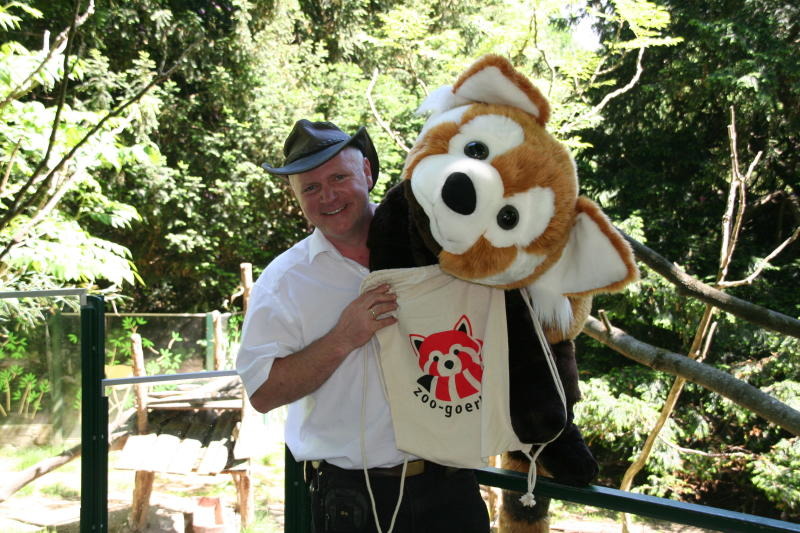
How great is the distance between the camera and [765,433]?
6211mm

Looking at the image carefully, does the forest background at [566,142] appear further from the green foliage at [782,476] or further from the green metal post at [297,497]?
the green metal post at [297,497]

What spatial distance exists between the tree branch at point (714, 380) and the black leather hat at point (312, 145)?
780 mm

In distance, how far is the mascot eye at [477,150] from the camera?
1.10 meters

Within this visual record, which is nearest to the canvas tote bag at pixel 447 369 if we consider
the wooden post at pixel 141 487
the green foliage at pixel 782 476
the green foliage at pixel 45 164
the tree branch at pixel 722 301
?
the tree branch at pixel 722 301

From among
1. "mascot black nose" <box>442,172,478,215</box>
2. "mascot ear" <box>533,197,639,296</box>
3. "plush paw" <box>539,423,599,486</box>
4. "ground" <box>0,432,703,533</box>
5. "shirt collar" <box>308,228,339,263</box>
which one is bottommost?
"ground" <box>0,432,703,533</box>

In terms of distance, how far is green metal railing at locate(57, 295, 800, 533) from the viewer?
103 centimetres

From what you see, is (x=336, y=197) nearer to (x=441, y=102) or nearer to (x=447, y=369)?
(x=441, y=102)

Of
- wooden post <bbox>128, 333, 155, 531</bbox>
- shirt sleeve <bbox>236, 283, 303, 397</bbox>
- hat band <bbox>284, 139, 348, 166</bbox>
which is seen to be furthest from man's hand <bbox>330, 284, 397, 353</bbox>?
wooden post <bbox>128, 333, 155, 531</bbox>

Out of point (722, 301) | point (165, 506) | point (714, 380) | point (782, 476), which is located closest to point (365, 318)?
point (714, 380)

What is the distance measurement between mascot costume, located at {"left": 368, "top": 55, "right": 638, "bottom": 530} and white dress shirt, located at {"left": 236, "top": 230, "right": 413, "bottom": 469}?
0.40ft

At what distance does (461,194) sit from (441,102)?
0.83 feet

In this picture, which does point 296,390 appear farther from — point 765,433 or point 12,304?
point 765,433

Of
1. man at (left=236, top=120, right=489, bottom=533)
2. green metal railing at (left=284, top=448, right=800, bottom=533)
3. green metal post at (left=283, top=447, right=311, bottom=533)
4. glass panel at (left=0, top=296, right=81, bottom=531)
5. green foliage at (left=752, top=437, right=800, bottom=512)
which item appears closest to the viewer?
green metal railing at (left=284, top=448, right=800, bottom=533)

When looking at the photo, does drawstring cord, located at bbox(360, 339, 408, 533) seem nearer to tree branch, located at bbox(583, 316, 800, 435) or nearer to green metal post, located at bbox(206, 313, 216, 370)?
tree branch, located at bbox(583, 316, 800, 435)
